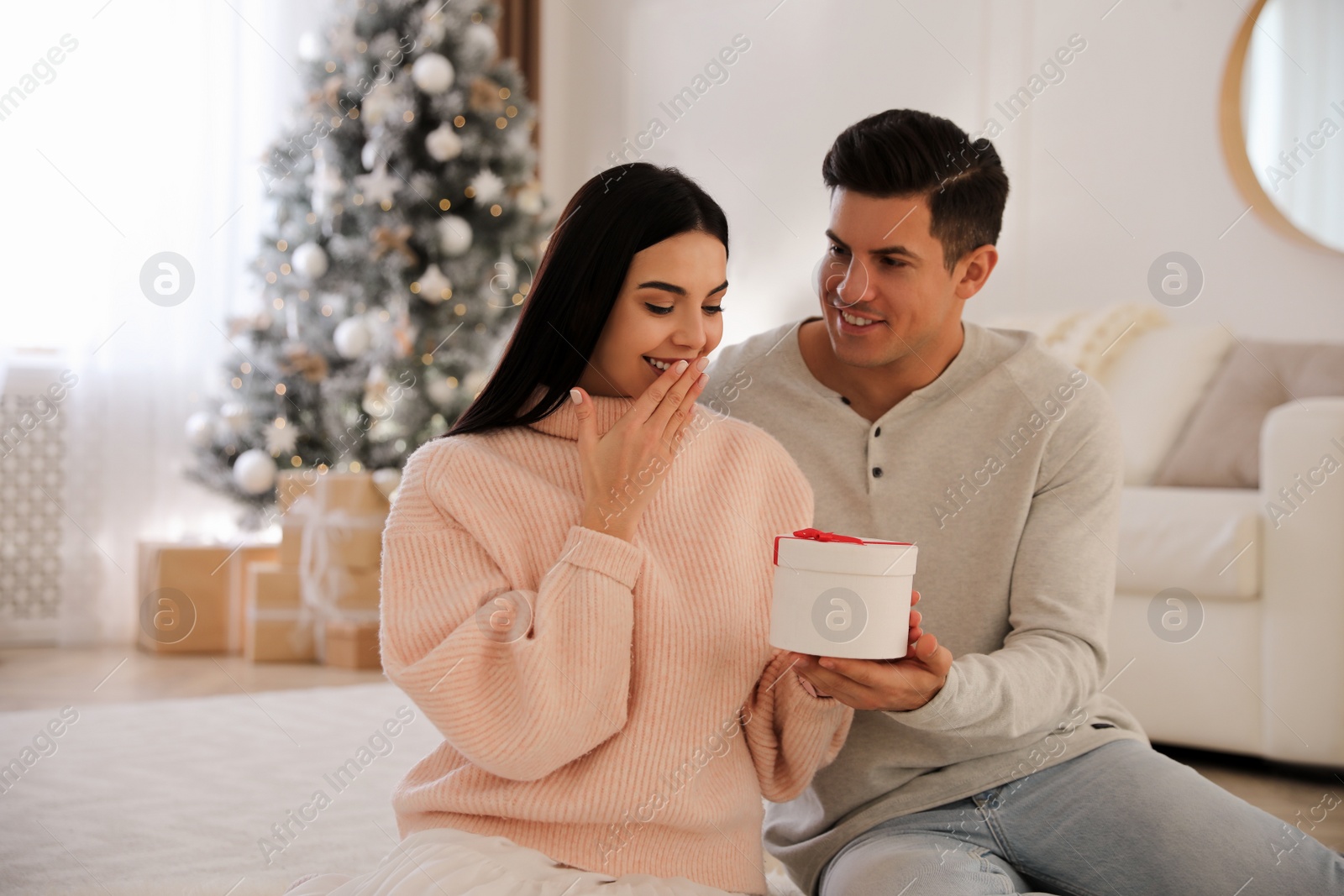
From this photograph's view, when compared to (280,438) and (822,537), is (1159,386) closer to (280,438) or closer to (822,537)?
(822,537)

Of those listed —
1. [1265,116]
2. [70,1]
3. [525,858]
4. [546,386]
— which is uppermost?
[70,1]

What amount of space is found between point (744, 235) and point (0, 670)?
3174 mm

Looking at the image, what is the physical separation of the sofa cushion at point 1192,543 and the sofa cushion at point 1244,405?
0.21 m

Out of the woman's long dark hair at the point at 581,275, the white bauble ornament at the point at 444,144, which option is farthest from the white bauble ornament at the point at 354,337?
the woman's long dark hair at the point at 581,275

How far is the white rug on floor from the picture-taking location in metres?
1.77

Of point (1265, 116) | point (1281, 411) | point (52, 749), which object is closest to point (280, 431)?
point (52, 749)

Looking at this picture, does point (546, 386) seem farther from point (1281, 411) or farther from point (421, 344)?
point (421, 344)

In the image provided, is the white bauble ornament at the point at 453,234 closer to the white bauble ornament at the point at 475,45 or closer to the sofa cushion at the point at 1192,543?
the white bauble ornament at the point at 475,45

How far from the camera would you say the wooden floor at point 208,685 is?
86.7 inches

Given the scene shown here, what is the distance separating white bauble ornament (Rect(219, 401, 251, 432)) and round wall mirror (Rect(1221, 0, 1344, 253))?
3.32m

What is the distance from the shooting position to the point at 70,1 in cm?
389

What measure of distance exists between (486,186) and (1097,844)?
3238 mm

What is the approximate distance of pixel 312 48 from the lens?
409cm

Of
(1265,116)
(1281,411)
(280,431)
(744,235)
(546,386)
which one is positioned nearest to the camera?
(546,386)
